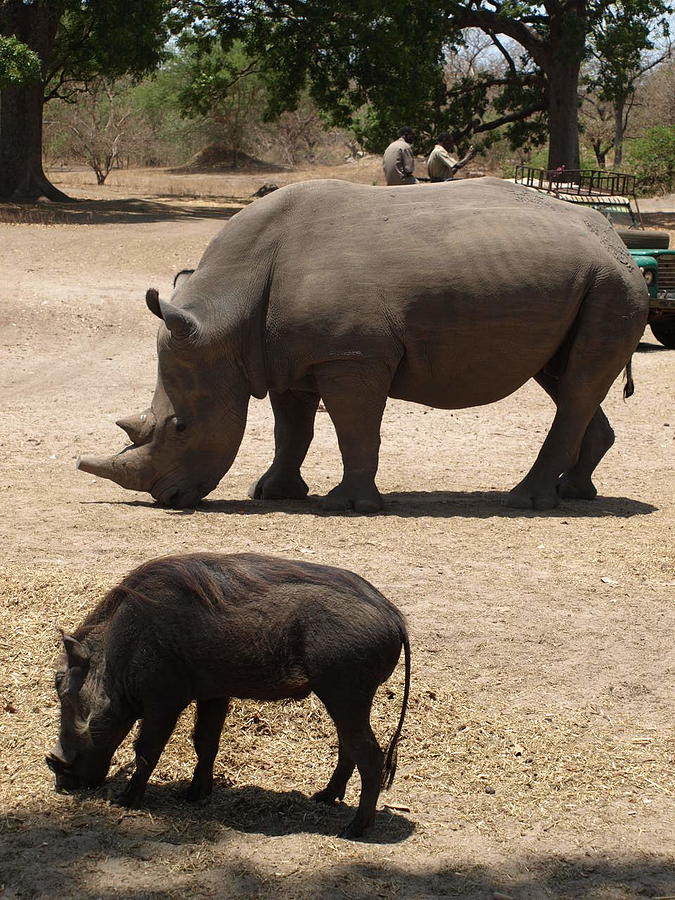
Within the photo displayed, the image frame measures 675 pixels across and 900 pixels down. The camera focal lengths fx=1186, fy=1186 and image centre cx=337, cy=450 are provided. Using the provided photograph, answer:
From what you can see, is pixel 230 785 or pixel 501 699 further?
pixel 501 699

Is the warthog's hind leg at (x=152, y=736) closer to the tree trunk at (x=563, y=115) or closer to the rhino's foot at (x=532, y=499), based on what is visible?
the rhino's foot at (x=532, y=499)

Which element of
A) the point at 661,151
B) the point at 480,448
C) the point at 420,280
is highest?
the point at 661,151

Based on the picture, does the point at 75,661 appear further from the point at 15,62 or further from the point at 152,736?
the point at 15,62

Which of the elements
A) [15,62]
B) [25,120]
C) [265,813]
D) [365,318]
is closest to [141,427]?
[365,318]

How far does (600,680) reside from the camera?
5.67 meters

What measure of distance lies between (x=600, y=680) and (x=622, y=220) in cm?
1368

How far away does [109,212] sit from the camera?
2644cm

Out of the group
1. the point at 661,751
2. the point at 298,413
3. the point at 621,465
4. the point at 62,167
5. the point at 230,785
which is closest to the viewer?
the point at 230,785

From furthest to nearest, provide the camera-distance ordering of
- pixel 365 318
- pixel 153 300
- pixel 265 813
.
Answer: pixel 365 318 → pixel 153 300 → pixel 265 813

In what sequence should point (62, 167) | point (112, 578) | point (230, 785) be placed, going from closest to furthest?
1. point (230, 785)
2. point (112, 578)
3. point (62, 167)

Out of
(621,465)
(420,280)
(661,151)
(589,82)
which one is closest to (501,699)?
(420,280)

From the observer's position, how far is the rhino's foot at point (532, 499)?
8.77 metres

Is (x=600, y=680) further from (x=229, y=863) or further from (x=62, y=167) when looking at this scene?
(x=62, y=167)

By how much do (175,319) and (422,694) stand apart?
3524 millimetres
